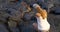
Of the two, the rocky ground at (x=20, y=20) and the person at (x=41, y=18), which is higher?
the person at (x=41, y=18)

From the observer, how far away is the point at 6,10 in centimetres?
649

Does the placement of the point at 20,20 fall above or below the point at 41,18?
below

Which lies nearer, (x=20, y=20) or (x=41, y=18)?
(x=41, y=18)

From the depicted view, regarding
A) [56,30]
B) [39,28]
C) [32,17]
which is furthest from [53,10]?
[39,28]

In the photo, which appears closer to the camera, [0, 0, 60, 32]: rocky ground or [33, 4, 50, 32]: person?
[33, 4, 50, 32]: person

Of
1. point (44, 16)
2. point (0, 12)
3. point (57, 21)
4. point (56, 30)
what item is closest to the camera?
point (44, 16)

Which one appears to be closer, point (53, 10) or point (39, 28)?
point (39, 28)

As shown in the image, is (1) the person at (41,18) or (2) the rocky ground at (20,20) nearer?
(1) the person at (41,18)

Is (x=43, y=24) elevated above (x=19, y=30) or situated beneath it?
elevated above

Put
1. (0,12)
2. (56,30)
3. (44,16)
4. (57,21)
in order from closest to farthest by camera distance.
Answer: (44,16), (56,30), (57,21), (0,12)

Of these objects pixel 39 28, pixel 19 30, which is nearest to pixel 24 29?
pixel 19 30

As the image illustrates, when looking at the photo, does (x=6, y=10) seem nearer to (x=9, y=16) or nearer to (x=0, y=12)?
(x=0, y=12)

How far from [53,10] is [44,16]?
251 centimetres

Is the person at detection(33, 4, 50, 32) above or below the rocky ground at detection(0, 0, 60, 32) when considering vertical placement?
above
